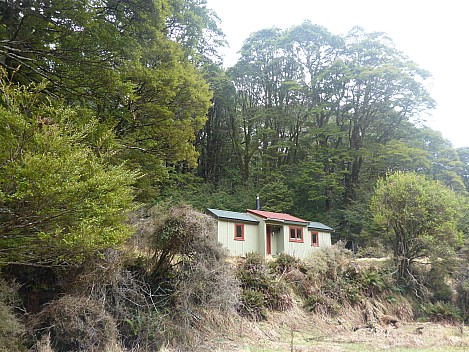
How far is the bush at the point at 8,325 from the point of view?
229 inches

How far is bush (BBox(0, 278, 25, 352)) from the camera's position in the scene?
5.81 m

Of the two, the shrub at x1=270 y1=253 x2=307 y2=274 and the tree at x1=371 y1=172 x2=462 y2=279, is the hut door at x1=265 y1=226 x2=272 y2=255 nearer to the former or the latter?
the shrub at x1=270 y1=253 x2=307 y2=274

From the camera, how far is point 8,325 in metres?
5.87

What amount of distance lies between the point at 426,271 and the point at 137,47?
1640cm

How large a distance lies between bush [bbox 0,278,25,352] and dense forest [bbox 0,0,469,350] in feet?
2.41

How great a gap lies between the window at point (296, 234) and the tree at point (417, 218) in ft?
12.5

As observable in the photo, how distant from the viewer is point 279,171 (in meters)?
24.5

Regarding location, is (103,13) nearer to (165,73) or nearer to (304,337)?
(165,73)

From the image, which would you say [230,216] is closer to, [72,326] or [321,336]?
[321,336]

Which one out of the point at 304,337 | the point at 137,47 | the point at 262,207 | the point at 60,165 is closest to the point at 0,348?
the point at 60,165

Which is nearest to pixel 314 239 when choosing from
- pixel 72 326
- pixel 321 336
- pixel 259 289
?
pixel 259 289

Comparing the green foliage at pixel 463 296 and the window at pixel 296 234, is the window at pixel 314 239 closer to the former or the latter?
the window at pixel 296 234

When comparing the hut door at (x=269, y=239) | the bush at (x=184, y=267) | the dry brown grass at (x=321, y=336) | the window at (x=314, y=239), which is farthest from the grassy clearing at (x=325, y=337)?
the window at (x=314, y=239)

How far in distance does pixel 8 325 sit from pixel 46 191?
307 centimetres
